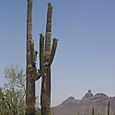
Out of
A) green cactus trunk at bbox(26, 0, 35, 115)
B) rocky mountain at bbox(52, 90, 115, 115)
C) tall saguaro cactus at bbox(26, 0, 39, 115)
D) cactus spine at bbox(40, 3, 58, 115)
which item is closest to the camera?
cactus spine at bbox(40, 3, 58, 115)

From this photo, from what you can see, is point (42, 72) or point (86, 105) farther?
point (86, 105)

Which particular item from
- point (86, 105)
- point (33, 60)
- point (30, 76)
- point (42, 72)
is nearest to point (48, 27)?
point (33, 60)

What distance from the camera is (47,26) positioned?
17812mm

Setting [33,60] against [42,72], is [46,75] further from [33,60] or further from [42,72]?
[33,60]

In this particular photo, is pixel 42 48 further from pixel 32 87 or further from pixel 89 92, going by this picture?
pixel 89 92

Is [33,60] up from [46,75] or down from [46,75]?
up

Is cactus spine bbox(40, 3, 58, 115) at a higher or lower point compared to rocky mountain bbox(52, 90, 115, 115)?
higher

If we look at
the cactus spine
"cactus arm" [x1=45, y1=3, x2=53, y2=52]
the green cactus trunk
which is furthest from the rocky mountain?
"cactus arm" [x1=45, y1=3, x2=53, y2=52]

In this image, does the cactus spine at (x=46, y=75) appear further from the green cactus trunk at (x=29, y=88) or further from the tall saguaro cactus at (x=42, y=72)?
the green cactus trunk at (x=29, y=88)

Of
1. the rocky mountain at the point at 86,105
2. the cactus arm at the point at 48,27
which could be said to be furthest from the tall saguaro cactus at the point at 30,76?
the rocky mountain at the point at 86,105

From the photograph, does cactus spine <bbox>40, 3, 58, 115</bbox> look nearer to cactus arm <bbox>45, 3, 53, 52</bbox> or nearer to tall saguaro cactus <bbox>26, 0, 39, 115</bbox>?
cactus arm <bbox>45, 3, 53, 52</bbox>

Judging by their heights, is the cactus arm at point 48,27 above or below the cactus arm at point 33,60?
above

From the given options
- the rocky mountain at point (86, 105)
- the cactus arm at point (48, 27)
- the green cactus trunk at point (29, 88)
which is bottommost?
the rocky mountain at point (86, 105)

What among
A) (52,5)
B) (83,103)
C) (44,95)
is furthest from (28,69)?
(83,103)
